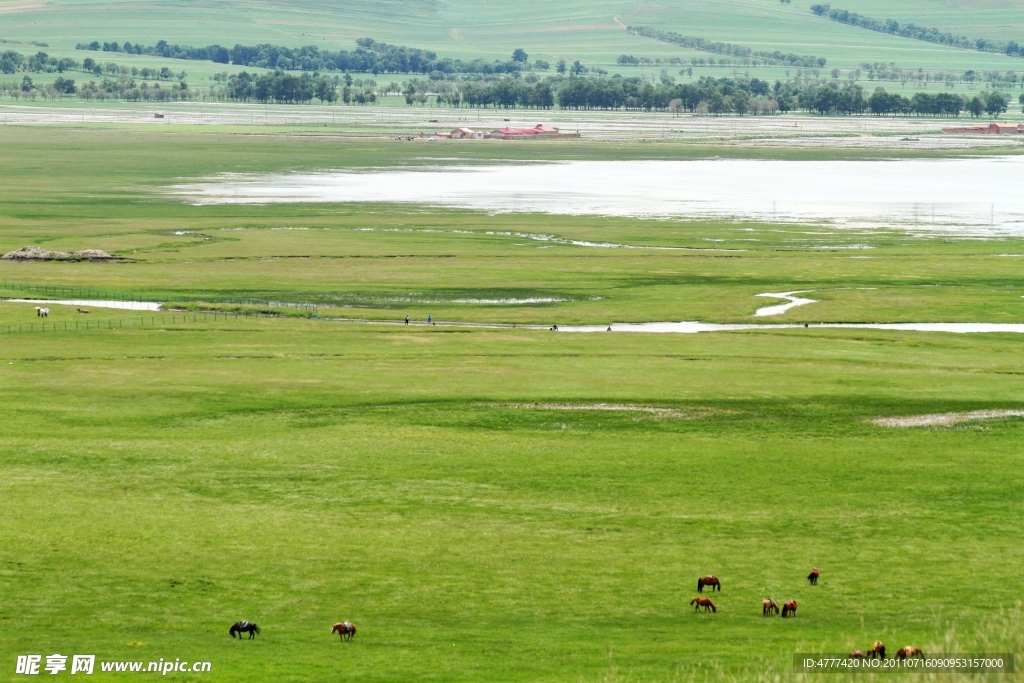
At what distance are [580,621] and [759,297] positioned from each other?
179 feet

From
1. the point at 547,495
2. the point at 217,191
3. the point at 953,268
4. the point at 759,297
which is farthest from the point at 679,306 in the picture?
the point at 217,191

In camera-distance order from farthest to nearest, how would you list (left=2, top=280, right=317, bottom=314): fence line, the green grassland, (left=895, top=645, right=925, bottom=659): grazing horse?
the green grassland, (left=2, top=280, right=317, bottom=314): fence line, (left=895, top=645, right=925, bottom=659): grazing horse

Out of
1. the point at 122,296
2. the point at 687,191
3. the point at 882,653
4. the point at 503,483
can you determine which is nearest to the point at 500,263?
the point at 122,296

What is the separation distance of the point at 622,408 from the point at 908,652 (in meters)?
26.3

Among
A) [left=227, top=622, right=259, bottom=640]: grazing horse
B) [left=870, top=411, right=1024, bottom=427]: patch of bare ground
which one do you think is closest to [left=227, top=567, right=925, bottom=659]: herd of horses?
[left=227, top=622, right=259, bottom=640]: grazing horse

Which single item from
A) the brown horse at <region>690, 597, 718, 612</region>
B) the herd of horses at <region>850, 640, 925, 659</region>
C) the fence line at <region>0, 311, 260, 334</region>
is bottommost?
the fence line at <region>0, 311, 260, 334</region>

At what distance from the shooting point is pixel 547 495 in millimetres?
44250

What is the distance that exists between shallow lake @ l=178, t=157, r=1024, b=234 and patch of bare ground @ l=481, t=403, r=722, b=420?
72.8 meters

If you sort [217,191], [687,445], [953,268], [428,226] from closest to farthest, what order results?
[687,445]
[953,268]
[428,226]
[217,191]

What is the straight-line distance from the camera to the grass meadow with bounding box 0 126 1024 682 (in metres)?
33.0

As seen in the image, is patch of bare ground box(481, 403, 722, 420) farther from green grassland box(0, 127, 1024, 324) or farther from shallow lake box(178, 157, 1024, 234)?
shallow lake box(178, 157, 1024, 234)

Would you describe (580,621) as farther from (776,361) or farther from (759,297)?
(759,297)

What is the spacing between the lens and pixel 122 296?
8475 centimetres

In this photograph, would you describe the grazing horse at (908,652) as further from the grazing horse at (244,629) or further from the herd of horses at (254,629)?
the grazing horse at (244,629)
